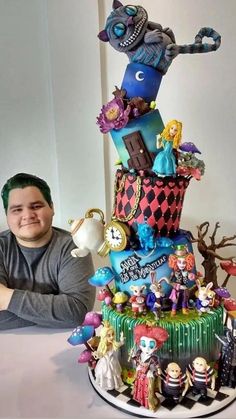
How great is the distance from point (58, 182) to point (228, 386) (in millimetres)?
805

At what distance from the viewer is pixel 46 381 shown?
0.84m

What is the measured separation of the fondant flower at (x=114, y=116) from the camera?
0.75 meters

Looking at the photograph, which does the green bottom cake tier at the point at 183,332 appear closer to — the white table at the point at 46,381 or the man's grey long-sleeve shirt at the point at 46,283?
the white table at the point at 46,381

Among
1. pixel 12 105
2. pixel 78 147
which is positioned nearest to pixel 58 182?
pixel 78 147

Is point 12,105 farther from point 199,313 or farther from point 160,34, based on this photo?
point 199,313

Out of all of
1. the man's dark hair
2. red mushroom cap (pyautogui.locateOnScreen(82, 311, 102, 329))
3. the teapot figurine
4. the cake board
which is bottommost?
the cake board

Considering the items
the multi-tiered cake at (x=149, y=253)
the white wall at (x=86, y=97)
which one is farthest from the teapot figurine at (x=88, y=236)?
the white wall at (x=86, y=97)

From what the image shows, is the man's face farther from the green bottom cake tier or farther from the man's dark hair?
the green bottom cake tier

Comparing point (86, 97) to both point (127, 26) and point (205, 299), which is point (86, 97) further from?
point (205, 299)

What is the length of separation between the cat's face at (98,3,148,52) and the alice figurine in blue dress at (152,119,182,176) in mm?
162

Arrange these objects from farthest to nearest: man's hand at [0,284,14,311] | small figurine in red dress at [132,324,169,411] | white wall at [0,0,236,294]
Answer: white wall at [0,0,236,294] → man's hand at [0,284,14,311] → small figurine in red dress at [132,324,169,411]

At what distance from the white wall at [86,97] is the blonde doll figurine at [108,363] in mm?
599

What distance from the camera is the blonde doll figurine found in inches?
30.6

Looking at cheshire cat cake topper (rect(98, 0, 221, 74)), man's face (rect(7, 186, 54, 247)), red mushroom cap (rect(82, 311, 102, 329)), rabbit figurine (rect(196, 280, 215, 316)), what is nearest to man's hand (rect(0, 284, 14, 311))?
man's face (rect(7, 186, 54, 247))
